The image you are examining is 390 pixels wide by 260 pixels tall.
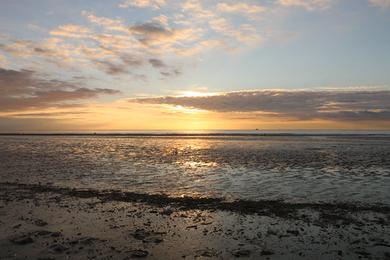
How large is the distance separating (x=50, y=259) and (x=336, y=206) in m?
11.9

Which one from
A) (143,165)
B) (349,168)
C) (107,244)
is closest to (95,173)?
(143,165)

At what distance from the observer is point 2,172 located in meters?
29.0

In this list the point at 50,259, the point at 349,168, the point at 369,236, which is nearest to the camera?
the point at 50,259

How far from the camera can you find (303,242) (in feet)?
38.0

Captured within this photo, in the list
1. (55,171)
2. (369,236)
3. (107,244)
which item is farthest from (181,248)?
(55,171)

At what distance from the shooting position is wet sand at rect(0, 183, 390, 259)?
34.8 feet

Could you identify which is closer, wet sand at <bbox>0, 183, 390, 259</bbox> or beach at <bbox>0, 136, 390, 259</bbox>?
wet sand at <bbox>0, 183, 390, 259</bbox>

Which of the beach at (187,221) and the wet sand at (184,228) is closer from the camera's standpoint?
the wet sand at (184,228)

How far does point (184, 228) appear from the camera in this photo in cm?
1322

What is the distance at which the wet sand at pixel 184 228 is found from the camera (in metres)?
10.6

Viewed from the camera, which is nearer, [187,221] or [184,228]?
[184,228]

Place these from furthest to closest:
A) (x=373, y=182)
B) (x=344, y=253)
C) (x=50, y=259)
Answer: (x=373, y=182) < (x=344, y=253) < (x=50, y=259)

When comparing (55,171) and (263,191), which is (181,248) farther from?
(55,171)

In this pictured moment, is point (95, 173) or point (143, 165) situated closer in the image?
point (95, 173)
